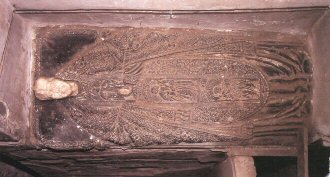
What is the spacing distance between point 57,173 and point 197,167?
1.26 meters

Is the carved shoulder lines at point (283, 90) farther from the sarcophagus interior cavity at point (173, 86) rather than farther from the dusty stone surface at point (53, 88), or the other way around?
the dusty stone surface at point (53, 88)

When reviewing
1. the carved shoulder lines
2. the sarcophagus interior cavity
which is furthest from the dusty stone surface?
the carved shoulder lines

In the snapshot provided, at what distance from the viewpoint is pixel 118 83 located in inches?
79.4

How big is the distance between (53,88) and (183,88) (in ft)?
2.47

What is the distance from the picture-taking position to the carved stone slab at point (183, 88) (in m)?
2.00

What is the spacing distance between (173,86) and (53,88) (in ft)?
2.28

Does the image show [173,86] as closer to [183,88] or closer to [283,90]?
[183,88]

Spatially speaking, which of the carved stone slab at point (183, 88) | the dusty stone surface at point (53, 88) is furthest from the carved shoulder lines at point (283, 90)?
the dusty stone surface at point (53, 88)

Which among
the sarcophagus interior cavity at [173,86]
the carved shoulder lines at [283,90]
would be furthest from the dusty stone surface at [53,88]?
the carved shoulder lines at [283,90]

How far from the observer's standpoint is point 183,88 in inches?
78.7

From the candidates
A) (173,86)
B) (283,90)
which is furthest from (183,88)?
(283,90)

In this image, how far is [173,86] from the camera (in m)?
2.00

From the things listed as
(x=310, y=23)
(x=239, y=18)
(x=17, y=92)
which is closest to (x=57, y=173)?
(x=17, y=92)

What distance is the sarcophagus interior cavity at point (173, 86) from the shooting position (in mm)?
1992
